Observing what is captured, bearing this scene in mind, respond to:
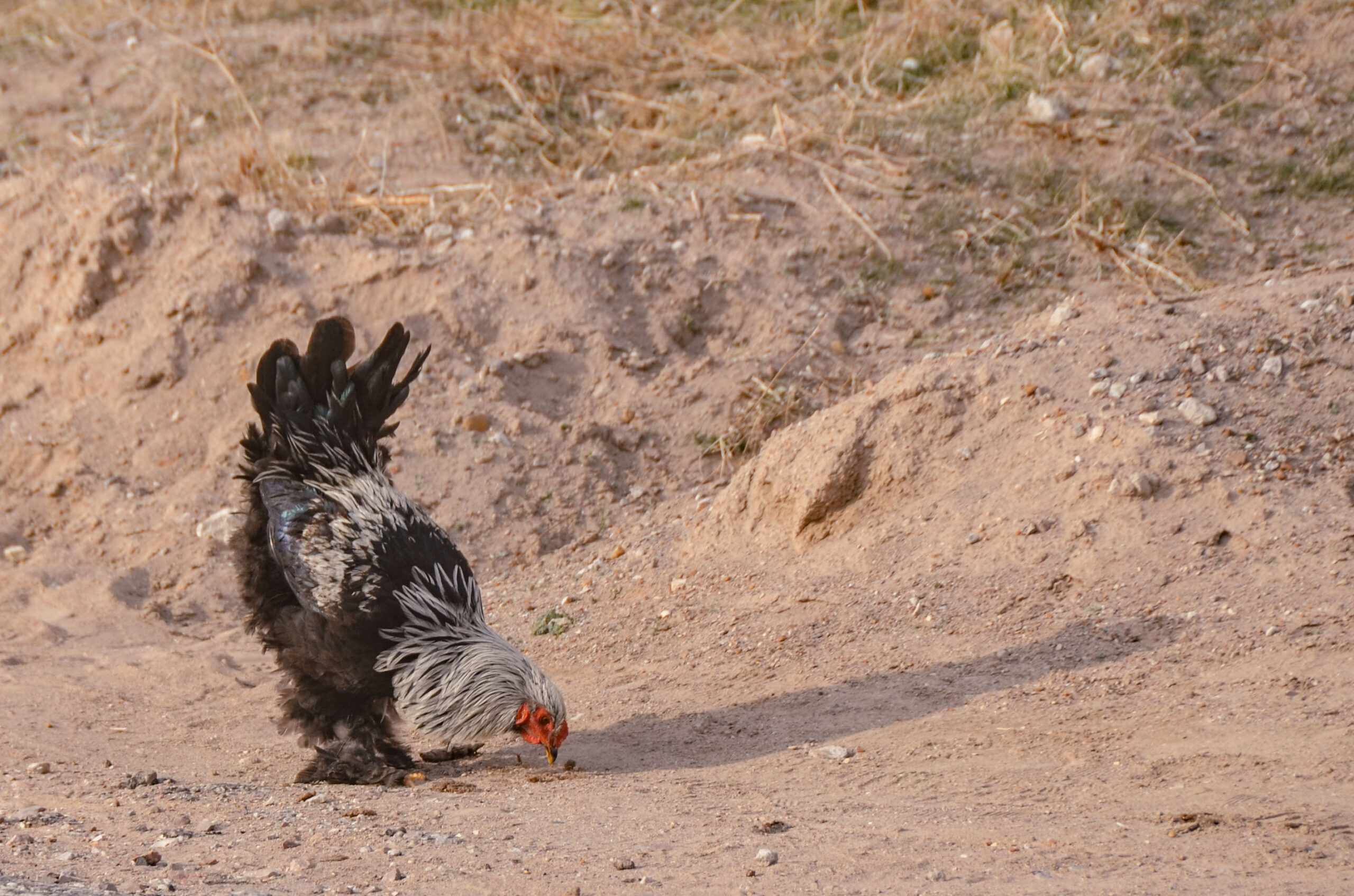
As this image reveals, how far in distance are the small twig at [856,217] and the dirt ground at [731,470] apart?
0.05m

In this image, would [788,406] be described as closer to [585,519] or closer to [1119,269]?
[585,519]

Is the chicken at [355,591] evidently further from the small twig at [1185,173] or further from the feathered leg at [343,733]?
the small twig at [1185,173]

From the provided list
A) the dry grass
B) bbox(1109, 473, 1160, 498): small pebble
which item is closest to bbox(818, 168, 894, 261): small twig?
the dry grass

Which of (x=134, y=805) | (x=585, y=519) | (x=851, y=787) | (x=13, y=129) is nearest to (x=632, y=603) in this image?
(x=585, y=519)

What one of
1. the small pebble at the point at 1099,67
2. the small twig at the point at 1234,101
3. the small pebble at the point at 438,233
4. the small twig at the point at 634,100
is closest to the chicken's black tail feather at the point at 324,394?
the small pebble at the point at 438,233

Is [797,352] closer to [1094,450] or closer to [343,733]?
[1094,450]

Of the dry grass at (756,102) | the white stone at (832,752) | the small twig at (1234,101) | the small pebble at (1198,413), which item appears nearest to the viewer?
the white stone at (832,752)

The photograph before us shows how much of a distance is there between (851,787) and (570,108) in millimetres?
7126

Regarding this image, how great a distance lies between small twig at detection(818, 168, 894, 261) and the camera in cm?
836

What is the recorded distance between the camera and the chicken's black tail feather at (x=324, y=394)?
5.25 meters

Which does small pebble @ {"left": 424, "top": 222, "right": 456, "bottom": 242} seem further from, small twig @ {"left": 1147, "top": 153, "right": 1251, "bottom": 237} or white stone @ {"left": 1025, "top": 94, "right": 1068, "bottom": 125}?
small twig @ {"left": 1147, "top": 153, "right": 1251, "bottom": 237}

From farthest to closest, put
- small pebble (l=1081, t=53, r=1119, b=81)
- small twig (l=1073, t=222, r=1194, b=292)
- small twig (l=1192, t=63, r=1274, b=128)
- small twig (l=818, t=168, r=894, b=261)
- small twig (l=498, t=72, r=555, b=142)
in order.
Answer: small twig (l=498, t=72, r=555, b=142)
small pebble (l=1081, t=53, r=1119, b=81)
small twig (l=1192, t=63, r=1274, b=128)
small twig (l=818, t=168, r=894, b=261)
small twig (l=1073, t=222, r=1194, b=292)

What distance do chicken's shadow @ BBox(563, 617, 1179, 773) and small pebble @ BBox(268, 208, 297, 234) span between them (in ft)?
14.4

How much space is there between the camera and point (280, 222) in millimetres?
8242
